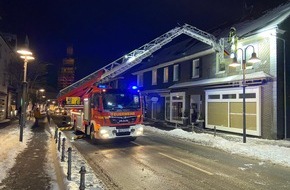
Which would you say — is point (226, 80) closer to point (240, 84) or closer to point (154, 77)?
point (240, 84)

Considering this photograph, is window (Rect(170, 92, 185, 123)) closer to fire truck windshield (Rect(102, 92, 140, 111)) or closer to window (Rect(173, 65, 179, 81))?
window (Rect(173, 65, 179, 81))

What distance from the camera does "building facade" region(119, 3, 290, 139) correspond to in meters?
17.9

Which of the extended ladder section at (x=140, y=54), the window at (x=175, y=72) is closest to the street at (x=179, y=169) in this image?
the extended ladder section at (x=140, y=54)

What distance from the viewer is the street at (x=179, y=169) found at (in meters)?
8.09

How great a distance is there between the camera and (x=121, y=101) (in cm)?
1560

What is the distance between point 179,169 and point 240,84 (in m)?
11.1

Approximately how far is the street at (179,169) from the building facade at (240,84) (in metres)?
5.51

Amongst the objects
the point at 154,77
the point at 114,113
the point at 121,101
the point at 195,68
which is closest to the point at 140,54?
the point at 195,68

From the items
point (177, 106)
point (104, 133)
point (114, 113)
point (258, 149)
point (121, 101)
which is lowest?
point (258, 149)

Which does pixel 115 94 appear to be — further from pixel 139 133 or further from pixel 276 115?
pixel 276 115

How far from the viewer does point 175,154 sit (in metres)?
12.7

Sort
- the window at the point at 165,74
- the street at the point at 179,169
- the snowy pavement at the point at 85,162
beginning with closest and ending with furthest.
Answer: the snowy pavement at the point at 85,162 < the street at the point at 179,169 < the window at the point at 165,74

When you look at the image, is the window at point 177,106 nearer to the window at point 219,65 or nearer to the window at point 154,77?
the window at point 219,65

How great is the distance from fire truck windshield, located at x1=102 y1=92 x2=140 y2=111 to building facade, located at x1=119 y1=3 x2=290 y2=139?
5.81 m
